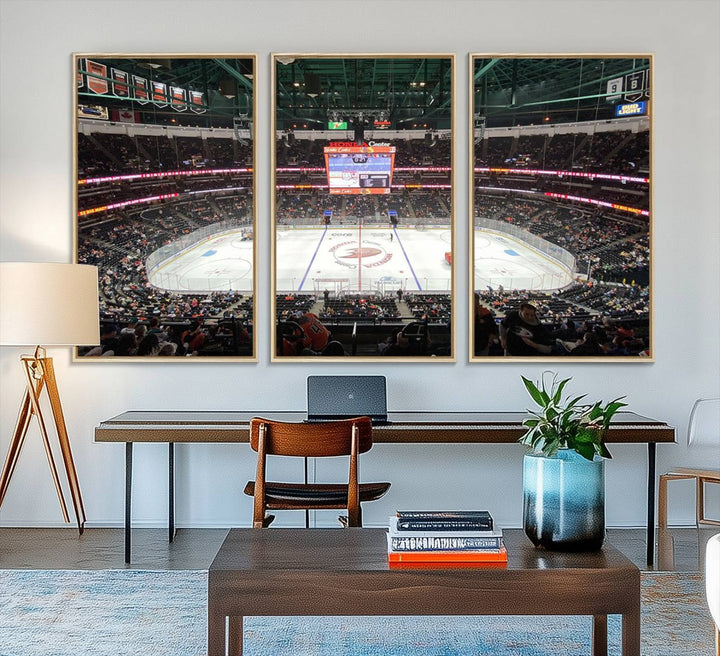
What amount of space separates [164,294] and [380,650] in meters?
2.58

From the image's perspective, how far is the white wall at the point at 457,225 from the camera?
4.64 m

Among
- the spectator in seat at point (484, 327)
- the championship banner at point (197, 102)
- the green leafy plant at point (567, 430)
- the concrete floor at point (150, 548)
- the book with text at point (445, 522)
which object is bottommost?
the concrete floor at point (150, 548)

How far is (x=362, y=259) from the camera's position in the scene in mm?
4625

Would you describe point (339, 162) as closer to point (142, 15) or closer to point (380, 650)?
point (142, 15)

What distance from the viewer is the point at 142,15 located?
4.65m

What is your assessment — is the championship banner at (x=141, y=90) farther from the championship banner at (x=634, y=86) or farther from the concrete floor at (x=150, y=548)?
the championship banner at (x=634, y=86)

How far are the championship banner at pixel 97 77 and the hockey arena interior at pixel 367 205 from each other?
0.4 inches

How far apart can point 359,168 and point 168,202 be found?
1.09m

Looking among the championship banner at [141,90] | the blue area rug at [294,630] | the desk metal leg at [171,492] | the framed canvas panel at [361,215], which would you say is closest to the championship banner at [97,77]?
the championship banner at [141,90]

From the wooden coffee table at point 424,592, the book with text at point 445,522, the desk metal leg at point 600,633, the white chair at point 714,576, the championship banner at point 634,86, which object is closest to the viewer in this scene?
the white chair at point 714,576

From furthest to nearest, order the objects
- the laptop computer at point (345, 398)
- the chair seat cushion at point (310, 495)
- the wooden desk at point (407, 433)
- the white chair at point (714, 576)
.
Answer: the laptop computer at point (345, 398) < the wooden desk at point (407, 433) < the chair seat cushion at point (310, 495) < the white chair at point (714, 576)

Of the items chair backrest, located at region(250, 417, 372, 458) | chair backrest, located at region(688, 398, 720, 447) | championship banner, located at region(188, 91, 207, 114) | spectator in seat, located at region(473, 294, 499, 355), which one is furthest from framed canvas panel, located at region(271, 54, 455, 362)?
chair backrest, located at region(250, 417, 372, 458)

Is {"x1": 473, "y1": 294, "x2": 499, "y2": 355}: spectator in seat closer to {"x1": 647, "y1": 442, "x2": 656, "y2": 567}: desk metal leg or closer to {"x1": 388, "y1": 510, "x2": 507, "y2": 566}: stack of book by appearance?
{"x1": 647, "y1": 442, "x2": 656, "y2": 567}: desk metal leg

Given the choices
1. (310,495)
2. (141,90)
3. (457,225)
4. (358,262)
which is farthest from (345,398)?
(141,90)
